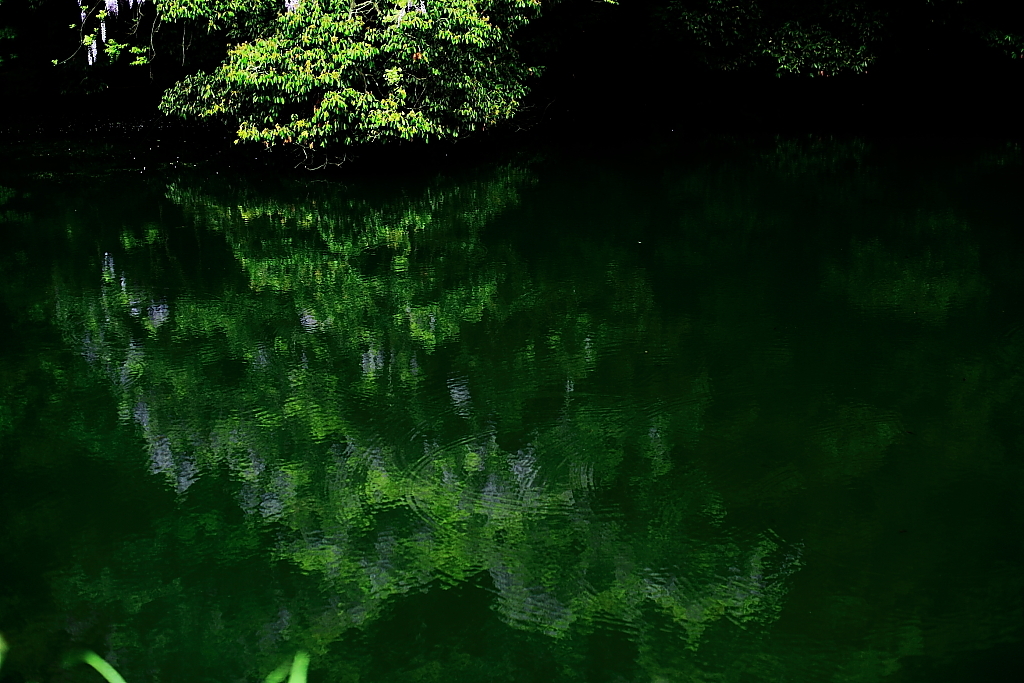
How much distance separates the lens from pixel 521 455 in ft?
11.3

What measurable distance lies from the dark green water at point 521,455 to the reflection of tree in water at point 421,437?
15mm

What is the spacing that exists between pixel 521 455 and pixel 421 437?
0.39 meters

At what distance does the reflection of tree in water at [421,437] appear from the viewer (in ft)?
8.88

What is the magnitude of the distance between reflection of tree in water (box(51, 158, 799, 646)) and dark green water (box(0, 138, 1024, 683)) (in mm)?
15

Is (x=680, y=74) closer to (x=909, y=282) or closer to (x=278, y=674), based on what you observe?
(x=909, y=282)

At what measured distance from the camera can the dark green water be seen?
249 centimetres

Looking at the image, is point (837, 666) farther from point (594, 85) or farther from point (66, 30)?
point (66, 30)

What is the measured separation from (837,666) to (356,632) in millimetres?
1194

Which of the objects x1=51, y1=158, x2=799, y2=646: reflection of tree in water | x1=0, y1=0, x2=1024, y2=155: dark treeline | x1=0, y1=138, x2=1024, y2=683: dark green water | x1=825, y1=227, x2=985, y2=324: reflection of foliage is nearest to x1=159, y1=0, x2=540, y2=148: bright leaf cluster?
x1=0, y1=138, x2=1024, y2=683: dark green water

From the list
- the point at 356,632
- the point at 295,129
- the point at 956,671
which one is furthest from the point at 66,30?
the point at 956,671

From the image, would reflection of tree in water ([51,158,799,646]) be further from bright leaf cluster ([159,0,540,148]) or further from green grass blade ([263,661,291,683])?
bright leaf cluster ([159,0,540,148])

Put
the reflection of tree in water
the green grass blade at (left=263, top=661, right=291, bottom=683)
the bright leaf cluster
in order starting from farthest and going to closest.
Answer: the bright leaf cluster, the reflection of tree in water, the green grass blade at (left=263, top=661, right=291, bottom=683)

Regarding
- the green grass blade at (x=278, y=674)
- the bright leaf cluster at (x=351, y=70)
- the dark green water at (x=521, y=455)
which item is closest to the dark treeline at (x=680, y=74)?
the bright leaf cluster at (x=351, y=70)

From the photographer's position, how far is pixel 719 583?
8.77 feet
